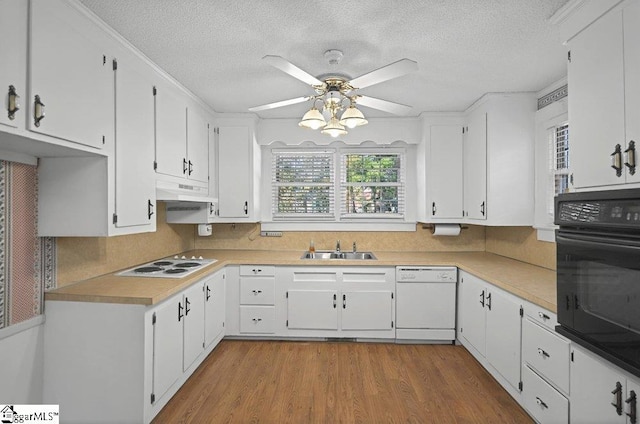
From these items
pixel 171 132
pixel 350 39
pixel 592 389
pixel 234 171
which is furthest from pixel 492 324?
pixel 171 132

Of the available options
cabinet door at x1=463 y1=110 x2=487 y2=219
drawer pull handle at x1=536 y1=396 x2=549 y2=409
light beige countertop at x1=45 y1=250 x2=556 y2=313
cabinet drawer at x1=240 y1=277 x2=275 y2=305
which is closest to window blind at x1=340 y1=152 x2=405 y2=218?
light beige countertop at x1=45 y1=250 x2=556 y2=313

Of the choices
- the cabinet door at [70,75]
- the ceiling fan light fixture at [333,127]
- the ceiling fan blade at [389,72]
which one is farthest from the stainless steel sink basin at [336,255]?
the cabinet door at [70,75]

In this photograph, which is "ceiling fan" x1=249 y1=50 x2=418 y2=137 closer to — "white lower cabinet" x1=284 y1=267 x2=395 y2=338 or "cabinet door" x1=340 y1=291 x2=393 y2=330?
"white lower cabinet" x1=284 y1=267 x2=395 y2=338

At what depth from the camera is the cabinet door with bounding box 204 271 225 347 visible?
2.96 m

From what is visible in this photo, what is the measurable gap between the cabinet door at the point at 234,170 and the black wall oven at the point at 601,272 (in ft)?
9.77

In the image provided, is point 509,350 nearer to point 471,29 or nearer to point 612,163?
point 612,163

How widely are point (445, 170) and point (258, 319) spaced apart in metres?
2.62

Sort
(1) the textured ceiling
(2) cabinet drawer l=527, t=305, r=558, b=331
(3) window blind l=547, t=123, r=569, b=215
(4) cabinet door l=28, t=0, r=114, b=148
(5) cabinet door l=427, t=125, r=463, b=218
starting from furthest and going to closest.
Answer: (5) cabinet door l=427, t=125, r=463, b=218, (3) window blind l=547, t=123, r=569, b=215, (2) cabinet drawer l=527, t=305, r=558, b=331, (1) the textured ceiling, (4) cabinet door l=28, t=0, r=114, b=148

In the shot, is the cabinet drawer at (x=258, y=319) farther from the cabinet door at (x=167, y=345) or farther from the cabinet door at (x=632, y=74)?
the cabinet door at (x=632, y=74)

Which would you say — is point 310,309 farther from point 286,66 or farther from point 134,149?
point 286,66

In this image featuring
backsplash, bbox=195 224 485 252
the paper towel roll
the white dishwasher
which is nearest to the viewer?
the white dishwasher

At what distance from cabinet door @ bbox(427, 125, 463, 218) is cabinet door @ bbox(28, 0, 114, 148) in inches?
121

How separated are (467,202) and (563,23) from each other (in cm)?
202

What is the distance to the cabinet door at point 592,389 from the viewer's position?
146 cm
